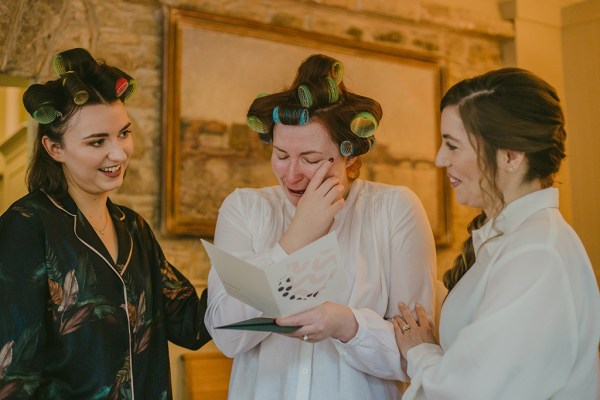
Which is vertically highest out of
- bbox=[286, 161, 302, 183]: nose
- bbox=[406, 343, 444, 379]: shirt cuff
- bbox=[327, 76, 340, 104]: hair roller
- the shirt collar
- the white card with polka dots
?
bbox=[327, 76, 340, 104]: hair roller

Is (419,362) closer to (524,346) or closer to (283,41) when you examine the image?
(524,346)

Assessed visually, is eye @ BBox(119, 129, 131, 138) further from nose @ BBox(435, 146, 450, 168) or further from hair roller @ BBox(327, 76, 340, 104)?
nose @ BBox(435, 146, 450, 168)

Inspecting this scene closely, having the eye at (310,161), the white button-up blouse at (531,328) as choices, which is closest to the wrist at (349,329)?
the white button-up blouse at (531,328)

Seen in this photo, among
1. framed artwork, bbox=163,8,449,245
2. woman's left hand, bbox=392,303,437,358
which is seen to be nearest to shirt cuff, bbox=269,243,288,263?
woman's left hand, bbox=392,303,437,358

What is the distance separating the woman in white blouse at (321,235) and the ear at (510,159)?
48 centimetres

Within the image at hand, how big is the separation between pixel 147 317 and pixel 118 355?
6.6 inches

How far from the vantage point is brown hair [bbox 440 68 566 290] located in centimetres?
175

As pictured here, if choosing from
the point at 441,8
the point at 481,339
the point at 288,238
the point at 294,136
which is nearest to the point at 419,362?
the point at 481,339

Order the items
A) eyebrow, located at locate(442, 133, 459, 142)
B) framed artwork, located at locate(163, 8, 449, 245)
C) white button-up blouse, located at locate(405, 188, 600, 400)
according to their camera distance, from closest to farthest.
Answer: white button-up blouse, located at locate(405, 188, 600, 400) < eyebrow, located at locate(442, 133, 459, 142) < framed artwork, located at locate(163, 8, 449, 245)

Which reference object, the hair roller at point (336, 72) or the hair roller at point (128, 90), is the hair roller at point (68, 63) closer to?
the hair roller at point (128, 90)

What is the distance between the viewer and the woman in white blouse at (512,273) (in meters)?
1.58

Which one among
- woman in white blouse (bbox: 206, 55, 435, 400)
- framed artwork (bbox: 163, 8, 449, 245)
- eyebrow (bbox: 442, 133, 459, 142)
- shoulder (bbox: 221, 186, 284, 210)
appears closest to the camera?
eyebrow (bbox: 442, 133, 459, 142)

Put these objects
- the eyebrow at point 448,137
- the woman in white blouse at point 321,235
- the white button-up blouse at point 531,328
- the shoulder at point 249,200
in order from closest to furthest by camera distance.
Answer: the white button-up blouse at point 531,328
the eyebrow at point 448,137
the woman in white blouse at point 321,235
the shoulder at point 249,200

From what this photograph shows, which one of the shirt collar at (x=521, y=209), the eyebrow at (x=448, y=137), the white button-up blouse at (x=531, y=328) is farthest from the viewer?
the eyebrow at (x=448, y=137)
